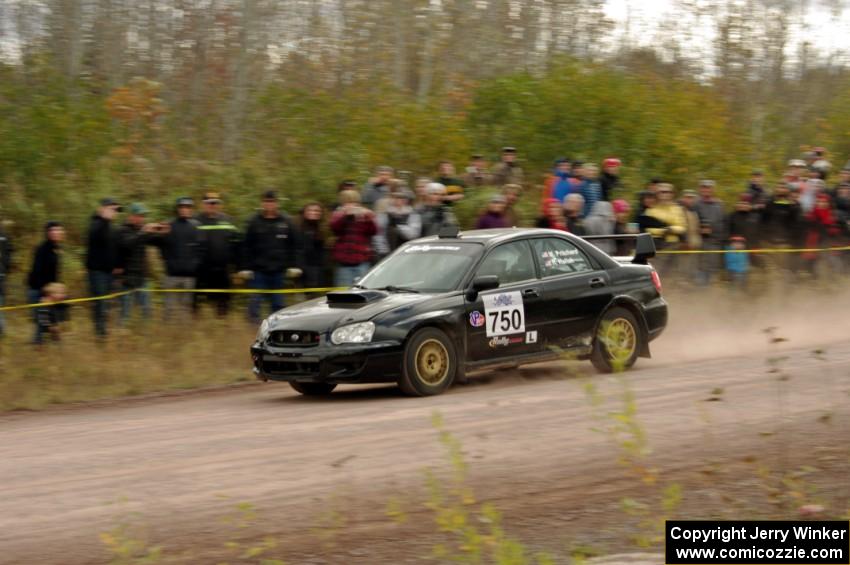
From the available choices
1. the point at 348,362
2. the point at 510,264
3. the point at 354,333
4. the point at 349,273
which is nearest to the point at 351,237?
→ the point at 349,273

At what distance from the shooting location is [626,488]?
8.19 m

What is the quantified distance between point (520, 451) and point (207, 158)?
18556mm

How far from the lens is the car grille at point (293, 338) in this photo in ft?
40.8

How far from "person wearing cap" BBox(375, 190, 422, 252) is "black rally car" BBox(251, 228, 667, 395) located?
3.14 metres

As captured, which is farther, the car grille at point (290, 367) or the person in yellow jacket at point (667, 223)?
the person in yellow jacket at point (667, 223)

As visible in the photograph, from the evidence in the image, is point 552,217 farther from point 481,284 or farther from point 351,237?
point 481,284

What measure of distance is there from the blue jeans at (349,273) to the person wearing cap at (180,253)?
177cm

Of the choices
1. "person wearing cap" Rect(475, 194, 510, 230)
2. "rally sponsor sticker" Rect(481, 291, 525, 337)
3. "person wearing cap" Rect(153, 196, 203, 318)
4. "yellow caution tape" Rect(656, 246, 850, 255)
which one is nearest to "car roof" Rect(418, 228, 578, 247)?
"rally sponsor sticker" Rect(481, 291, 525, 337)

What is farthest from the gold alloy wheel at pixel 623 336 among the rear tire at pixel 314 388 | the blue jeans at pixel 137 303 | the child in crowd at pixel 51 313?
the child in crowd at pixel 51 313

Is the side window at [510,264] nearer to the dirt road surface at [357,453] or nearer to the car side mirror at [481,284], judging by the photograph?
the car side mirror at [481,284]

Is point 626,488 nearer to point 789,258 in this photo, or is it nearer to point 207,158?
point 789,258

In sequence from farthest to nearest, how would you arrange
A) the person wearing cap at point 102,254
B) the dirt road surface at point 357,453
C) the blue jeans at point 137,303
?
the blue jeans at point 137,303 → the person wearing cap at point 102,254 → the dirt road surface at point 357,453

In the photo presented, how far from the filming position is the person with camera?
15.6 meters

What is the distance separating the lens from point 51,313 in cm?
1491
